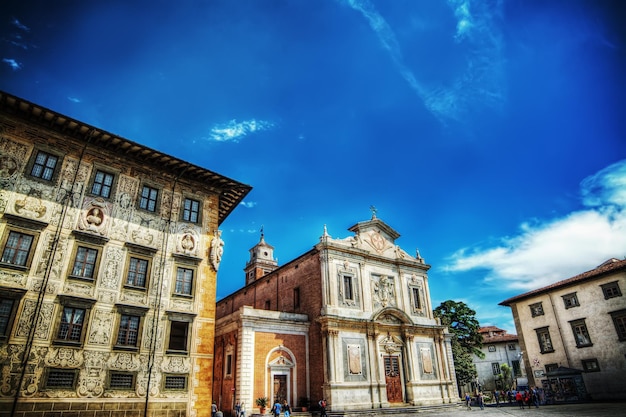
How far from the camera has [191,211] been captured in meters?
21.7

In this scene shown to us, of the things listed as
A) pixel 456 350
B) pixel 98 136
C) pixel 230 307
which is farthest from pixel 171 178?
pixel 456 350

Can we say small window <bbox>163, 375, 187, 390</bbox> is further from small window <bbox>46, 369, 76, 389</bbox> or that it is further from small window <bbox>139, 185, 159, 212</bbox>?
small window <bbox>139, 185, 159, 212</bbox>

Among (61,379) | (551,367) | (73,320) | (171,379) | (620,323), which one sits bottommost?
(171,379)

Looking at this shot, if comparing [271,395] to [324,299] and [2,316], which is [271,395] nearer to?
[324,299]

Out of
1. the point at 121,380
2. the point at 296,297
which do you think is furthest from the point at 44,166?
the point at 296,297

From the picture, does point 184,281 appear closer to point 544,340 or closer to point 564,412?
point 564,412

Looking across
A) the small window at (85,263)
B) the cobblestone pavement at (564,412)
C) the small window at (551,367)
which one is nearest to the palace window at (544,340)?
the small window at (551,367)

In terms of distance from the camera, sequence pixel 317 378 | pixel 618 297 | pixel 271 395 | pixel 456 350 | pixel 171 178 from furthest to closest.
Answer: pixel 456 350
pixel 618 297
pixel 317 378
pixel 271 395
pixel 171 178

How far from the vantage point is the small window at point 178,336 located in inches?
730

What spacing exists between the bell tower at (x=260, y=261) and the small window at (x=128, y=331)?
38.6m

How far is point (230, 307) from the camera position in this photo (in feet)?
152

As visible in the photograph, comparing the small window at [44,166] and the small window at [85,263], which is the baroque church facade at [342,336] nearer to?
the small window at [85,263]

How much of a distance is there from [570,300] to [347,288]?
24564mm

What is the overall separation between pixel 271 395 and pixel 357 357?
7230mm
